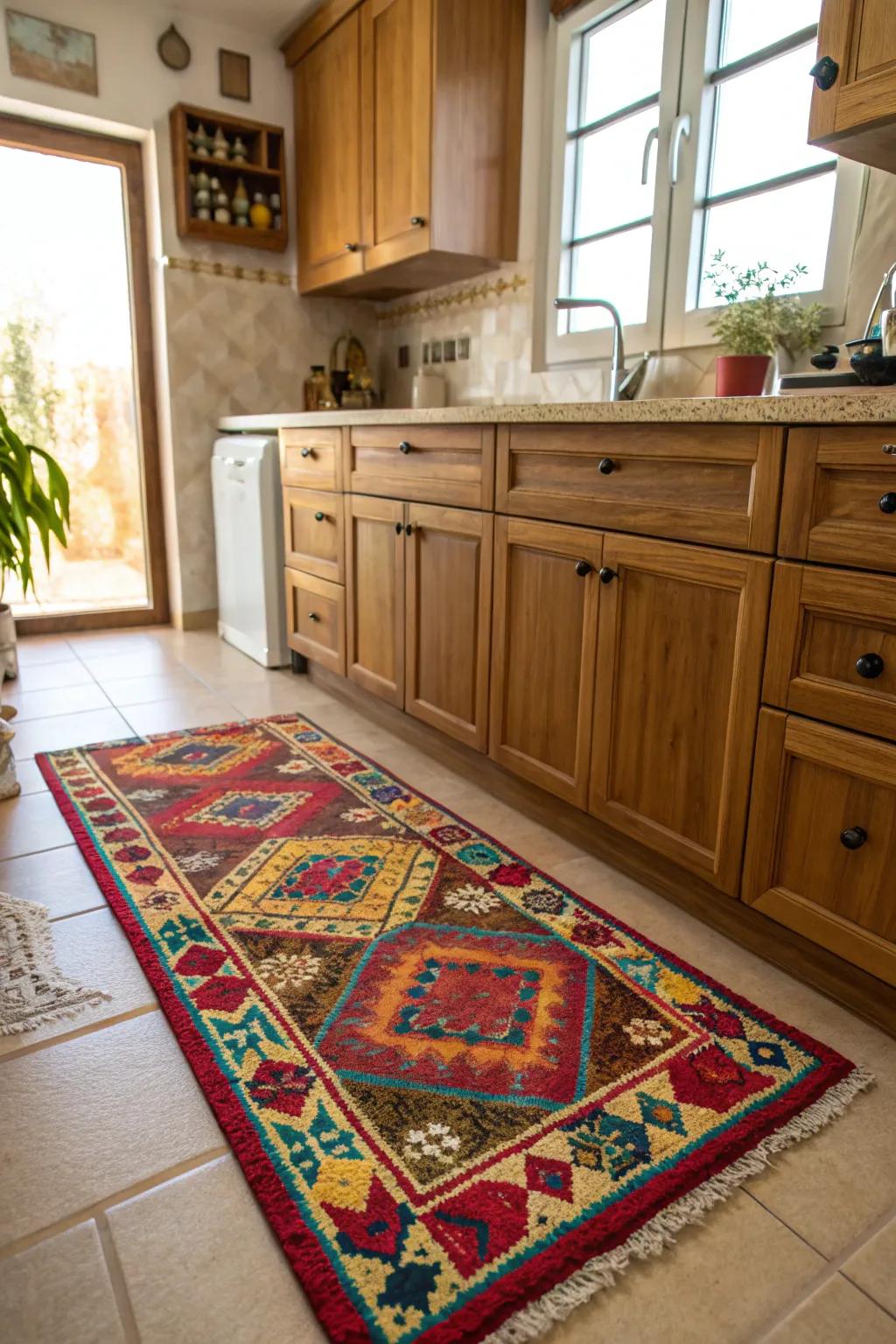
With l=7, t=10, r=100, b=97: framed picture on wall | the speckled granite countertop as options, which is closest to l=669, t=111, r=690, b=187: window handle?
the speckled granite countertop

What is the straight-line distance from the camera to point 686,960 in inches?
56.9

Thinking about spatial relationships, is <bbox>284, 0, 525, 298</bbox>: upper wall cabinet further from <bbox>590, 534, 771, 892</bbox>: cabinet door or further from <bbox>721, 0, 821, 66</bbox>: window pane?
<bbox>590, 534, 771, 892</bbox>: cabinet door

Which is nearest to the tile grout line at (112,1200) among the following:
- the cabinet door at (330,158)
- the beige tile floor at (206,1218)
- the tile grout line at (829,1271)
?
the beige tile floor at (206,1218)

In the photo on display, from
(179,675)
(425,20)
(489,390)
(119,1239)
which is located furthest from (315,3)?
(119,1239)

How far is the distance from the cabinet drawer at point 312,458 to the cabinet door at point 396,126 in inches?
27.9

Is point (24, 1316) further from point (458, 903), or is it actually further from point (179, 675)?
point (179, 675)

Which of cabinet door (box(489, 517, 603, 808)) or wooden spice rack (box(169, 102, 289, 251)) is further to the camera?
wooden spice rack (box(169, 102, 289, 251))

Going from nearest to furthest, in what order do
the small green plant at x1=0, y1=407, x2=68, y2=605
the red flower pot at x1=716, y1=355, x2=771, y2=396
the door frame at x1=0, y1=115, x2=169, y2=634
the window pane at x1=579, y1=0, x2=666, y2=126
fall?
the red flower pot at x1=716, y1=355, x2=771, y2=396 < the window pane at x1=579, y1=0, x2=666, y2=126 < the small green plant at x1=0, y1=407, x2=68, y2=605 < the door frame at x1=0, y1=115, x2=169, y2=634

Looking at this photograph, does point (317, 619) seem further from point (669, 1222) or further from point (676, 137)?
point (669, 1222)

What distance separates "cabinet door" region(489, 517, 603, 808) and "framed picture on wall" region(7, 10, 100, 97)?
2.70m

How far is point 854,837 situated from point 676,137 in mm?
1904

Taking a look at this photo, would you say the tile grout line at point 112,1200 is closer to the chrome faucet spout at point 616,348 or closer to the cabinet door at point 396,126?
the chrome faucet spout at point 616,348

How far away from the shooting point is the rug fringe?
33.5 inches

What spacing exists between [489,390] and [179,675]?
150 cm
